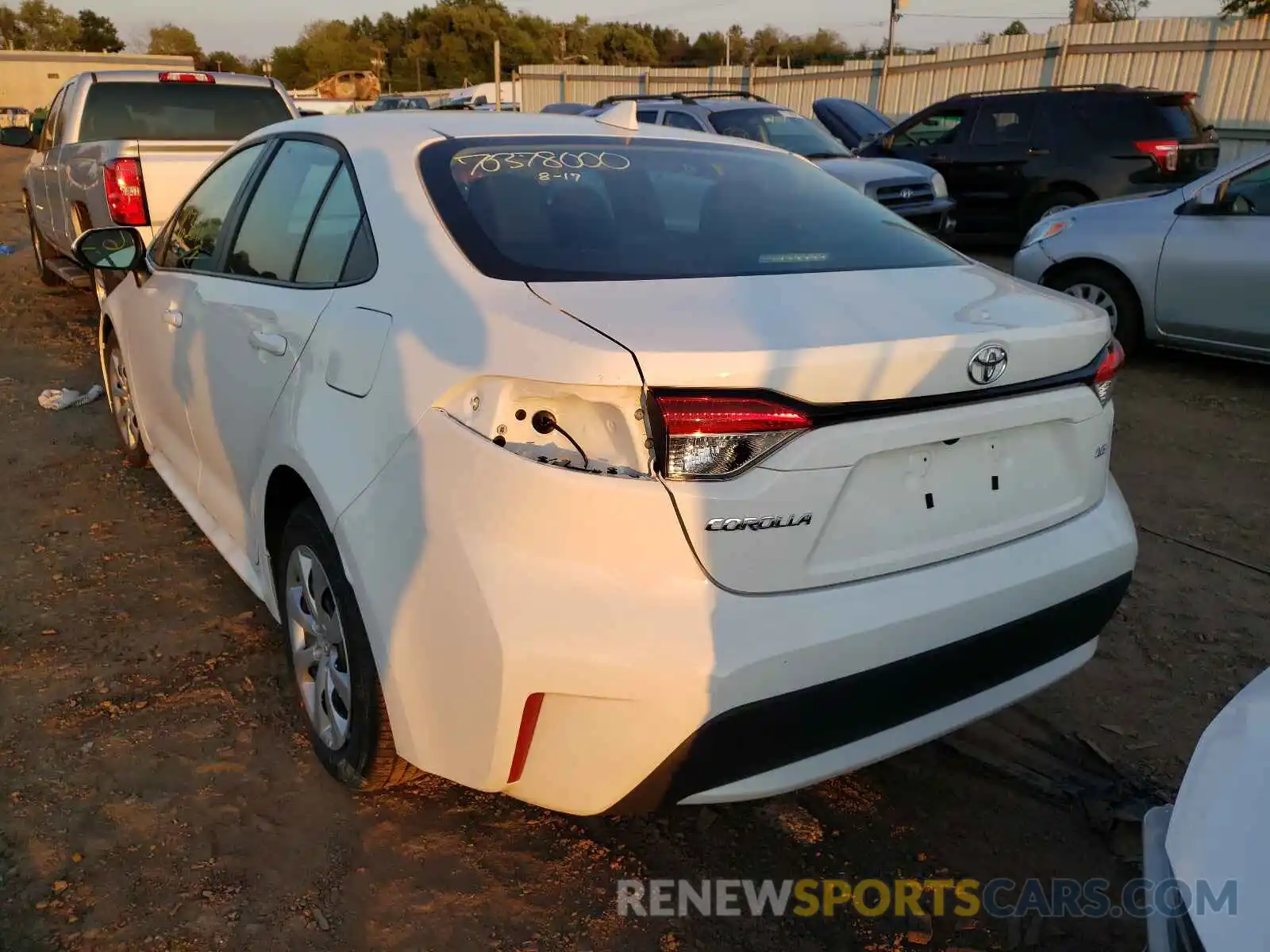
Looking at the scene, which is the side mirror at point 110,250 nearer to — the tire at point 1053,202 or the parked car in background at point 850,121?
the tire at point 1053,202

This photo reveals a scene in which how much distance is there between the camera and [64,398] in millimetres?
5898

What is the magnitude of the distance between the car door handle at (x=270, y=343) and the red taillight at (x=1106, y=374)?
1941mm

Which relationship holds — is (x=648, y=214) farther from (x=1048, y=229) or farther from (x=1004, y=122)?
(x=1004, y=122)

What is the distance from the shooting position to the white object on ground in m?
5.87

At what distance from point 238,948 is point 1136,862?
6.62ft

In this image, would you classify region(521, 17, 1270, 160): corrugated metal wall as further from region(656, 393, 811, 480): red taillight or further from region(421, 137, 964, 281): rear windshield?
region(656, 393, 811, 480): red taillight

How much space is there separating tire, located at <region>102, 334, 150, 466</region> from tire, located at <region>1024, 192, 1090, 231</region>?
9086mm

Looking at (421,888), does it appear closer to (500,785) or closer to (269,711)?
(500,785)

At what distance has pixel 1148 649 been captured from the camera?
3.32 m

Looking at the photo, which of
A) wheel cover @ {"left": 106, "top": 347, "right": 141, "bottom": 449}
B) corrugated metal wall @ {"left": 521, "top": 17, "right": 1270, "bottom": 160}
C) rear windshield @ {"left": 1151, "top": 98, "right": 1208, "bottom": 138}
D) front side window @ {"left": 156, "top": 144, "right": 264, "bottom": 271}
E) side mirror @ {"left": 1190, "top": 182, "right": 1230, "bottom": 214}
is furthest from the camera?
corrugated metal wall @ {"left": 521, "top": 17, "right": 1270, "bottom": 160}

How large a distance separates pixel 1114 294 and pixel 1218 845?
19.9ft

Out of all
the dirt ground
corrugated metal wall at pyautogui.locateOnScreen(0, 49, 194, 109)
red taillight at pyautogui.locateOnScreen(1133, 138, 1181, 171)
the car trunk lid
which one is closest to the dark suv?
red taillight at pyautogui.locateOnScreen(1133, 138, 1181, 171)

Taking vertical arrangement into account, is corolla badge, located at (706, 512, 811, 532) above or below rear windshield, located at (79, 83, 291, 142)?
below

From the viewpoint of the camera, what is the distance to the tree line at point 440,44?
219 ft
